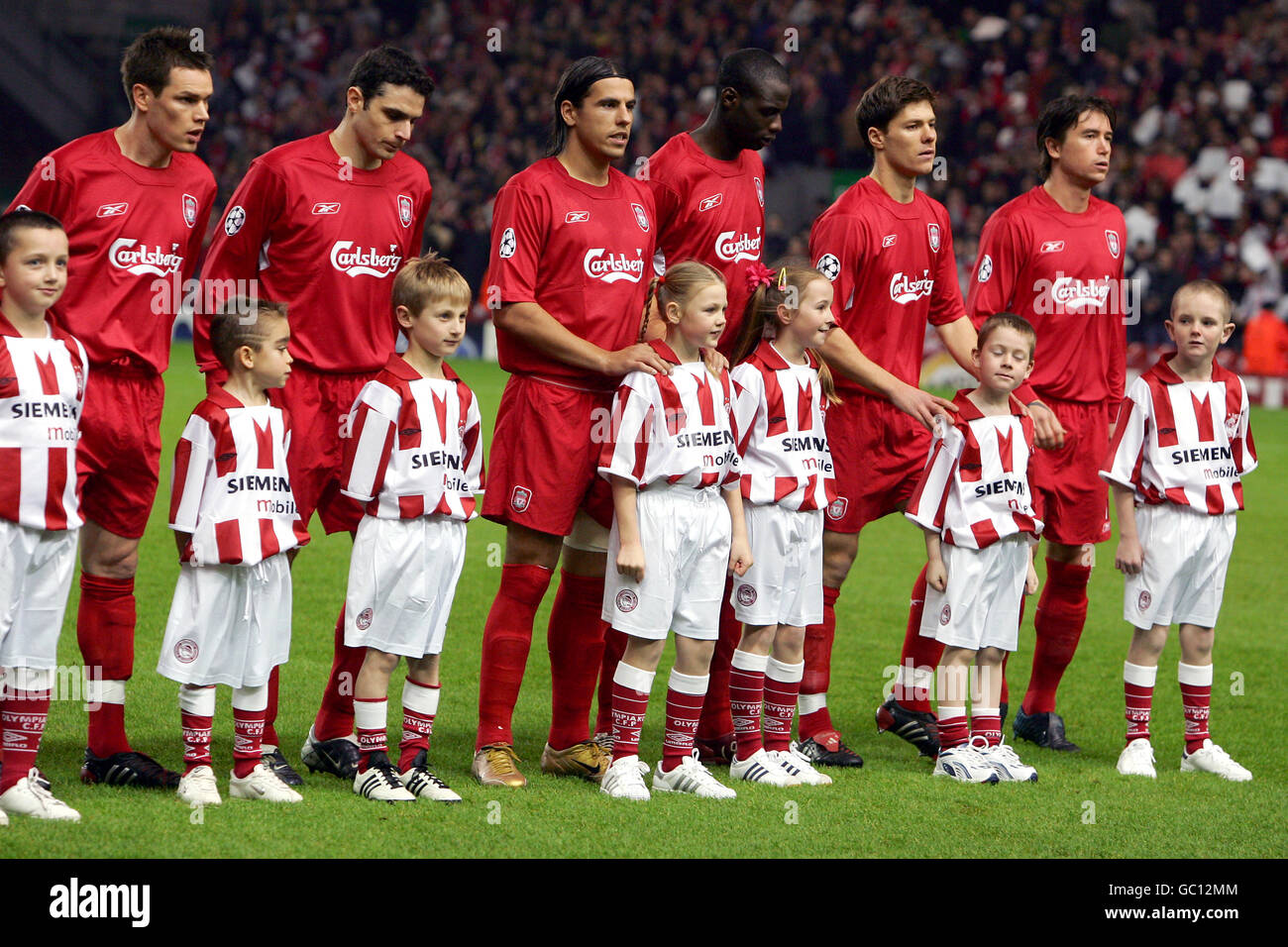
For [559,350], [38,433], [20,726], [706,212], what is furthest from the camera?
Result: [706,212]

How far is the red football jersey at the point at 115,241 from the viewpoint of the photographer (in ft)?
15.4

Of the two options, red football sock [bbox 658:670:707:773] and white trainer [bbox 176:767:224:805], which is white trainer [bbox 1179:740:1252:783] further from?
white trainer [bbox 176:767:224:805]

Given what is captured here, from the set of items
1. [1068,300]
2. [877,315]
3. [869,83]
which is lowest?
[877,315]

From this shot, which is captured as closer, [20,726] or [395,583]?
[20,726]

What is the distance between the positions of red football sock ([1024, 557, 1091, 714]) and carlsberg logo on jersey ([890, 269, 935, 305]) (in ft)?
4.09

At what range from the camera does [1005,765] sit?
17.5 ft

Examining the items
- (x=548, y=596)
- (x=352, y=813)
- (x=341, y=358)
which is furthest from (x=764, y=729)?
(x=548, y=596)

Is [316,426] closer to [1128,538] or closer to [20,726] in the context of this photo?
Answer: [20,726]

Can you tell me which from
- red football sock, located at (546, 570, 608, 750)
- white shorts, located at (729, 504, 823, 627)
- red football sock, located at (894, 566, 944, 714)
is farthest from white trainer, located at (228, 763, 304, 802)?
red football sock, located at (894, 566, 944, 714)

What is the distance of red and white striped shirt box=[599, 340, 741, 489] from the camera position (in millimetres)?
4863

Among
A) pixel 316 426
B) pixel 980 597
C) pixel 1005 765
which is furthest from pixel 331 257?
pixel 1005 765

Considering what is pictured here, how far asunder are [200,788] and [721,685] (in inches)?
77.3

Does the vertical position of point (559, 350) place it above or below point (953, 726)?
above

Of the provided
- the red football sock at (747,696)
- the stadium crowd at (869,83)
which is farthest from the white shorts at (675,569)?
the stadium crowd at (869,83)
